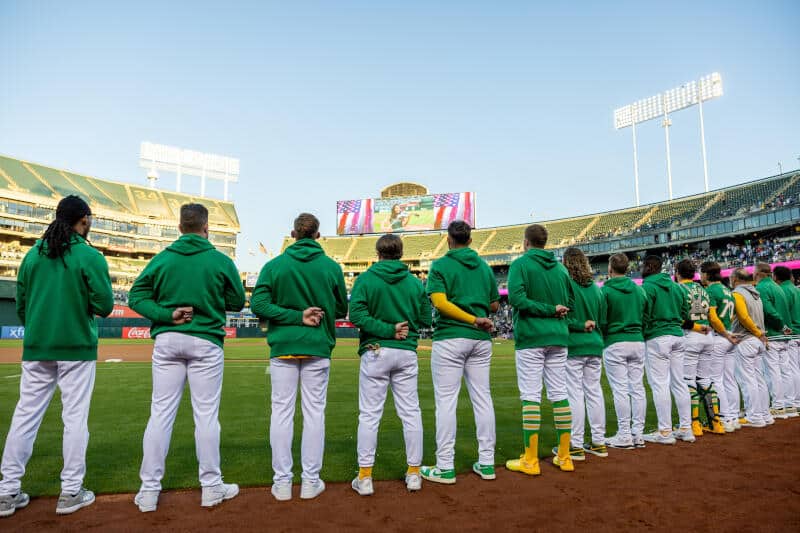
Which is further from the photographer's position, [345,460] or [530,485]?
[345,460]

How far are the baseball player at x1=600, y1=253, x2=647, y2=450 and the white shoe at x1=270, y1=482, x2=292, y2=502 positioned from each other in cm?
368

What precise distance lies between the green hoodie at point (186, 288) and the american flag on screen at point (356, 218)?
41.8m

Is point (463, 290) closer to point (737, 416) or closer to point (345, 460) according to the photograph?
point (345, 460)

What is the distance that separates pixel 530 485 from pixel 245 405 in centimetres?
569

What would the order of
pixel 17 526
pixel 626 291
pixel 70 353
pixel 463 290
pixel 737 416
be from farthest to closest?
1. pixel 737 416
2. pixel 626 291
3. pixel 463 290
4. pixel 70 353
5. pixel 17 526

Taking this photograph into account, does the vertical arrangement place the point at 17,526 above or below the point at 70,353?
below

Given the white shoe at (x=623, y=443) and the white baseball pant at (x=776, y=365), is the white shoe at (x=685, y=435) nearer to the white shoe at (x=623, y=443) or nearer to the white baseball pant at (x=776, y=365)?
the white shoe at (x=623, y=443)

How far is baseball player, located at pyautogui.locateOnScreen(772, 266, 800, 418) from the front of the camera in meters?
7.50

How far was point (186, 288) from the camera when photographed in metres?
3.69

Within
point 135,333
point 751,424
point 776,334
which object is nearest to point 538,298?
point 751,424

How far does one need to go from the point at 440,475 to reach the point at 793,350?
667 cm

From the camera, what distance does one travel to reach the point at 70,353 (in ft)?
11.8

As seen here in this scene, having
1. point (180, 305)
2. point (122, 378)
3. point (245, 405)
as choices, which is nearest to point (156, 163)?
point (122, 378)

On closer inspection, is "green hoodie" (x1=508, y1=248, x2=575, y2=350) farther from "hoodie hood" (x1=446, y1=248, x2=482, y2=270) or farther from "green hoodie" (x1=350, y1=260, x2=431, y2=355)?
"green hoodie" (x1=350, y1=260, x2=431, y2=355)
